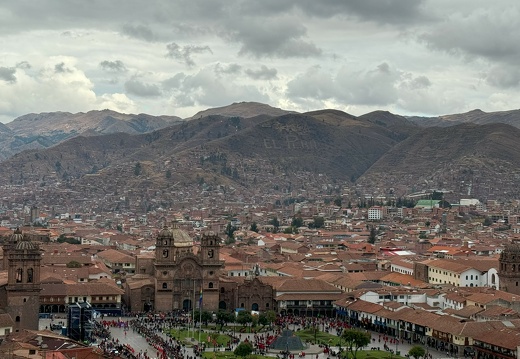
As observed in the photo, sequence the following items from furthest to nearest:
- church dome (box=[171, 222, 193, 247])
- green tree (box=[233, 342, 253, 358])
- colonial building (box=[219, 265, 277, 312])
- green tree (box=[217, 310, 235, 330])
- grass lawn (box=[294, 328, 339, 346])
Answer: church dome (box=[171, 222, 193, 247]), colonial building (box=[219, 265, 277, 312]), green tree (box=[217, 310, 235, 330]), grass lawn (box=[294, 328, 339, 346]), green tree (box=[233, 342, 253, 358])

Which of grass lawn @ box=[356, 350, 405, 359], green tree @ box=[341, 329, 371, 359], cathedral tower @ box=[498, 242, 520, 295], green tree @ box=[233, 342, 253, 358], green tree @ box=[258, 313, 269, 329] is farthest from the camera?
cathedral tower @ box=[498, 242, 520, 295]

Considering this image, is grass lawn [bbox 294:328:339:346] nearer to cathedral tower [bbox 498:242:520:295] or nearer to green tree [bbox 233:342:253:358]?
green tree [bbox 233:342:253:358]

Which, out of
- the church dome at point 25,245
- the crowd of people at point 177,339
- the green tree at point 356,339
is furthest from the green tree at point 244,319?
the church dome at point 25,245

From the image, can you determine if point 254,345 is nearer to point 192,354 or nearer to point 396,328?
point 192,354

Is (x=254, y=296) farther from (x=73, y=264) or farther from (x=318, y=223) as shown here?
(x=318, y=223)

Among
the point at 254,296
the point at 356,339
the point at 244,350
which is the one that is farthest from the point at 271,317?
the point at 244,350

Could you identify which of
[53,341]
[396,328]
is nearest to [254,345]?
[396,328]

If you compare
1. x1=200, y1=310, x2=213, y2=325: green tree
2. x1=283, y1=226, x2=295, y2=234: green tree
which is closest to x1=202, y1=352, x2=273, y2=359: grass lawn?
x1=200, y1=310, x2=213, y2=325: green tree

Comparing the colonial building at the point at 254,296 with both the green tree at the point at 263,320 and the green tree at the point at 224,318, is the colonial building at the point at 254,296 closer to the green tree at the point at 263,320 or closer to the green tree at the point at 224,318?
the green tree at the point at 224,318
